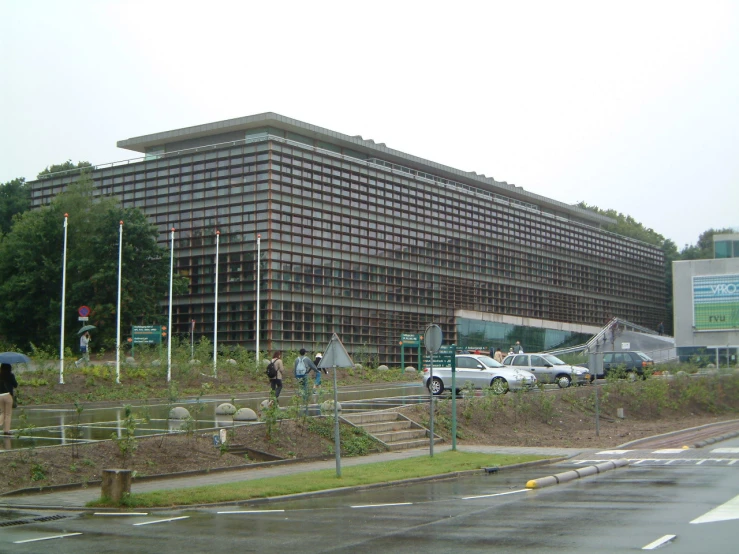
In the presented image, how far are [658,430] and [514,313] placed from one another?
44.1 meters

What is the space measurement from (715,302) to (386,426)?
57.3 metres

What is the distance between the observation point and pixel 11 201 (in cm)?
6700

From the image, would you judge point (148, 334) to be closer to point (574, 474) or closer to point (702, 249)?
point (574, 474)

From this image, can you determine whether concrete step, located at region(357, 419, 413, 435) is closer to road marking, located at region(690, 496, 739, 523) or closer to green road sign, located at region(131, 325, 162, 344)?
road marking, located at region(690, 496, 739, 523)

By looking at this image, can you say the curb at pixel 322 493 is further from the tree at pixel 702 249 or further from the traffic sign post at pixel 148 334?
the tree at pixel 702 249

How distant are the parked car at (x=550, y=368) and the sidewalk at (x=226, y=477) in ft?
46.6

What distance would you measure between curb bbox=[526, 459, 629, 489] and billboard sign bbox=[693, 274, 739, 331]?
58.1 meters

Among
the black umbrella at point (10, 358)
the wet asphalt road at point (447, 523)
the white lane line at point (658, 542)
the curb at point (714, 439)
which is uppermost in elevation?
the black umbrella at point (10, 358)

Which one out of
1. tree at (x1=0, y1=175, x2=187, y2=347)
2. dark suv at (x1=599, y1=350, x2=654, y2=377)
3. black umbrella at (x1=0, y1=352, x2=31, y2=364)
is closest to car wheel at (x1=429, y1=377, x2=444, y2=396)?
dark suv at (x1=599, y1=350, x2=654, y2=377)

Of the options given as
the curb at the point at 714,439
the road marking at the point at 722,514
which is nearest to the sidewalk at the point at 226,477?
the curb at the point at 714,439

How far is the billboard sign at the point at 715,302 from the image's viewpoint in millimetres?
71438

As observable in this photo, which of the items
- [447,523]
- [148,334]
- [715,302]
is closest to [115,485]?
[447,523]

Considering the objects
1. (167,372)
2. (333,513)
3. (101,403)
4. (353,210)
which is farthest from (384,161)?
(333,513)

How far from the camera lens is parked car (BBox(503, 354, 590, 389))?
3622 centimetres
